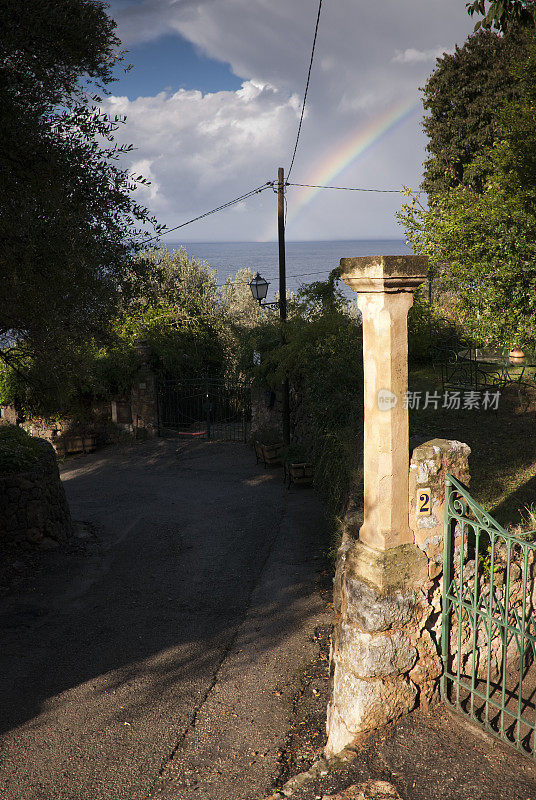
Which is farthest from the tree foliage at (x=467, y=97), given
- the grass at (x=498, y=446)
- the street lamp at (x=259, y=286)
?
the grass at (x=498, y=446)

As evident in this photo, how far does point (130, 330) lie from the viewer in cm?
1762

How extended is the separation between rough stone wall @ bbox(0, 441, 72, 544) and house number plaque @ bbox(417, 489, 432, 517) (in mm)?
6872

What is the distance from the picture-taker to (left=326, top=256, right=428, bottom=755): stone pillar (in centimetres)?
376

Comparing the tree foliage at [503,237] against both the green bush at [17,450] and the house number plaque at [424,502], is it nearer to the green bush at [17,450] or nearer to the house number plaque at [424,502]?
the house number plaque at [424,502]

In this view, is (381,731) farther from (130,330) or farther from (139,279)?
(130,330)

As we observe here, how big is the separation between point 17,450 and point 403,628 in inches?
287

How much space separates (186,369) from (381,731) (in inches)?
584

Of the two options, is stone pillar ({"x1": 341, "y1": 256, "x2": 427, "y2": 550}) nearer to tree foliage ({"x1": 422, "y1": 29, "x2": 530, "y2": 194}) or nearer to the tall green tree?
the tall green tree

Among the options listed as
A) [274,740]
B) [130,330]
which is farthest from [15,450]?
[130,330]

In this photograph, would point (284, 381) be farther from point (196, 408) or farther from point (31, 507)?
point (31, 507)

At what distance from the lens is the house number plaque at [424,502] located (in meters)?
3.90

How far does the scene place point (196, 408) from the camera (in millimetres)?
17141

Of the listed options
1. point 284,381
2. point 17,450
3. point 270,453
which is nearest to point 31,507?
point 17,450
